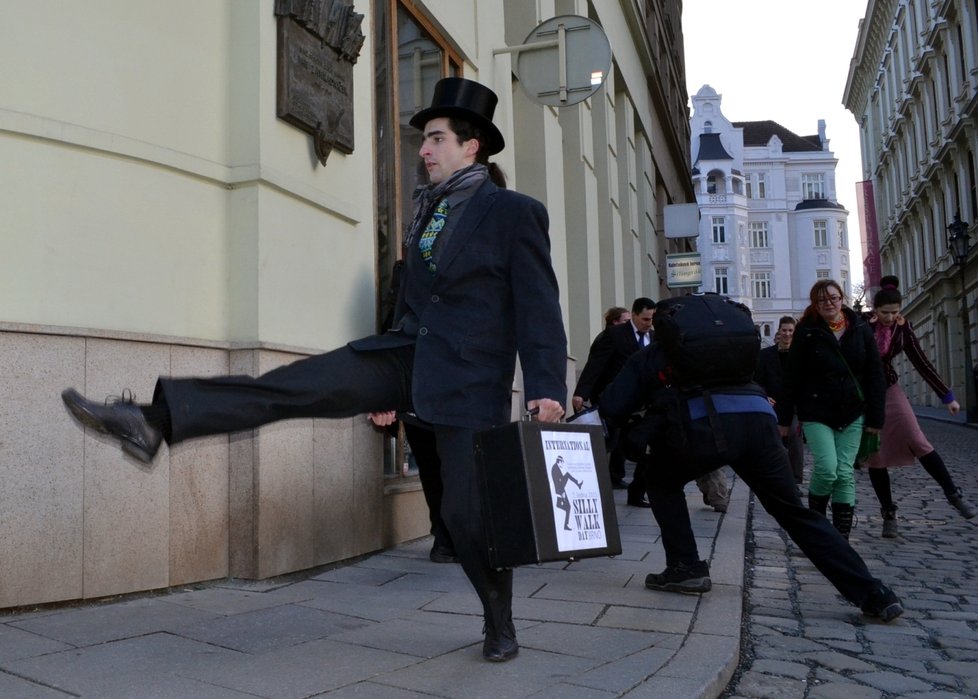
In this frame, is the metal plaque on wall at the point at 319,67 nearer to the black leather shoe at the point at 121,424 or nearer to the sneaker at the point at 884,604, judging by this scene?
the black leather shoe at the point at 121,424

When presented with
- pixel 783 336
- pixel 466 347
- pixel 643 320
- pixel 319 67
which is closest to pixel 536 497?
pixel 466 347

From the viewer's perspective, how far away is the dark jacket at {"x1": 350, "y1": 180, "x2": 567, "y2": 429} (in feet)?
10.9

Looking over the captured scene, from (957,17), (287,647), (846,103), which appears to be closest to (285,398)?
(287,647)

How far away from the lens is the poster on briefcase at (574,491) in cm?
329

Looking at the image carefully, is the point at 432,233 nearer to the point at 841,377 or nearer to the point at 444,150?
the point at 444,150

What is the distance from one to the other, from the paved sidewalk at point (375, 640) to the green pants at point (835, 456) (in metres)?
1.20

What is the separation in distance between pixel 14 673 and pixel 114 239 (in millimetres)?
2192

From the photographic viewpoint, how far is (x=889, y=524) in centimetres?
704

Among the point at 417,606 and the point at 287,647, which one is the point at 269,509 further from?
the point at 287,647

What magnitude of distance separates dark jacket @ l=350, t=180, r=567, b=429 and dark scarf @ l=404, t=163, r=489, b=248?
0.08 m

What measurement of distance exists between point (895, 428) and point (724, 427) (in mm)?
3257

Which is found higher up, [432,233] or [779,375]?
[432,233]

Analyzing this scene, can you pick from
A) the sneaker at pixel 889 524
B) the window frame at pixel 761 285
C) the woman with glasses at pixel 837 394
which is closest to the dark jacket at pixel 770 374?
the sneaker at pixel 889 524

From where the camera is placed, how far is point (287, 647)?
3.66 meters
